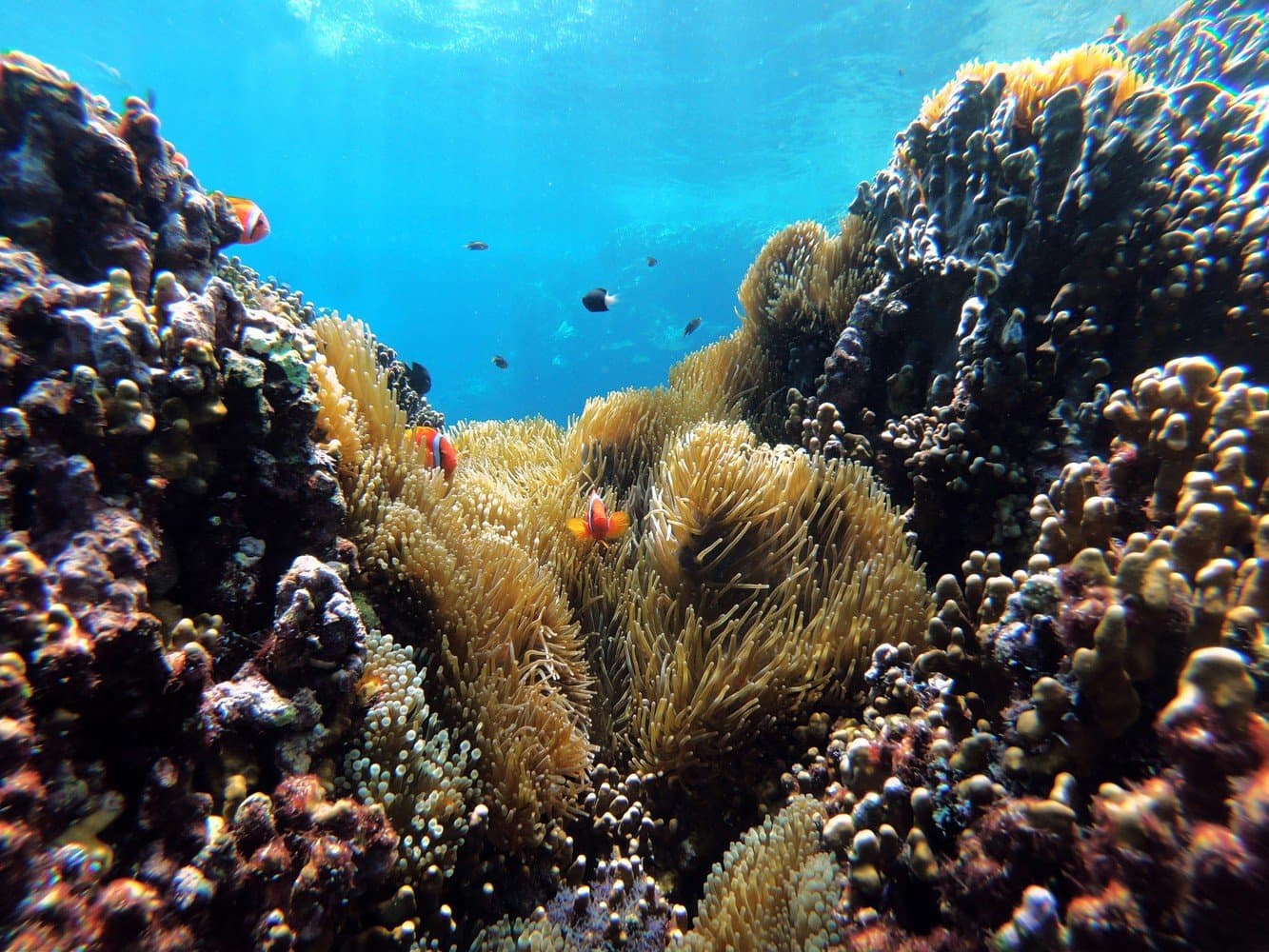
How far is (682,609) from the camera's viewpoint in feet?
10.6

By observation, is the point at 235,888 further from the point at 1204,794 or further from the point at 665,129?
the point at 665,129

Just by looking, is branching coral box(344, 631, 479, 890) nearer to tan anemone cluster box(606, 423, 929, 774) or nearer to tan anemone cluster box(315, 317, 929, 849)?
tan anemone cluster box(315, 317, 929, 849)

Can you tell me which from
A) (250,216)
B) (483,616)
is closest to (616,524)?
(483,616)

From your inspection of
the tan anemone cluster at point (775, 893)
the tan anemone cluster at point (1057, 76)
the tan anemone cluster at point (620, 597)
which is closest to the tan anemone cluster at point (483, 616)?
the tan anemone cluster at point (620, 597)

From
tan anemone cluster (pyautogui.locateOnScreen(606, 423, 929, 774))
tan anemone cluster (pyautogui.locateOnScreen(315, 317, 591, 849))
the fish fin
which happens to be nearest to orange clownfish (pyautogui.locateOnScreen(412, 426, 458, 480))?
tan anemone cluster (pyautogui.locateOnScreen(315, 317, 591, 849))

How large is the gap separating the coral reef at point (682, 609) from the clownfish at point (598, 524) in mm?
155

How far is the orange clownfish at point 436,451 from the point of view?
3.74m

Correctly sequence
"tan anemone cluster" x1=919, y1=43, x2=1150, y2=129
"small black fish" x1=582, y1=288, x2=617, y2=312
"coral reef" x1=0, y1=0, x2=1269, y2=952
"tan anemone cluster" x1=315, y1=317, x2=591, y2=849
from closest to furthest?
1. "coral reef" x1=0, y1=0, x2=1269, y2=952
2. "tan anemone cluster" x1=315, y1=317, x2=591, y2=849
3. "tan anemone cluster" x1=919, y1=43, x2=1150, y2=129
4. "small black fish" x1=582, y1=288, x2=617, y2=312

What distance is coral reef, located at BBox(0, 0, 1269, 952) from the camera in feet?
4.75

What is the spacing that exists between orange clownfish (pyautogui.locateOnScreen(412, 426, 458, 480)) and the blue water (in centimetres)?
2973

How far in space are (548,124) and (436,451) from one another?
51.2 m

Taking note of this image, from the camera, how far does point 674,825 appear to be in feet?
8.98

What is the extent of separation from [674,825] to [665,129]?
4686cm

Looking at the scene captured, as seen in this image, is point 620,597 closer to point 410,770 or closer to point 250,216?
point 410,770
